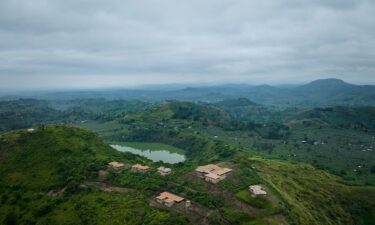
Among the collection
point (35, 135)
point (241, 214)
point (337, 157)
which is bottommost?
point (337, 157)

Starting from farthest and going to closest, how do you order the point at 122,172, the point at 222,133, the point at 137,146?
the point at 222,133 < the point at 137,146 < the point at 122,172

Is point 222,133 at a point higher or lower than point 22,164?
lower

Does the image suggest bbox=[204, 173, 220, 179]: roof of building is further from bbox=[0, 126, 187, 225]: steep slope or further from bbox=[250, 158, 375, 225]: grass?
bbox=[0, 126, 187, 225]: steep slope

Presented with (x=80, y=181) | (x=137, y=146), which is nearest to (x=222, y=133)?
(x=137, y=146)

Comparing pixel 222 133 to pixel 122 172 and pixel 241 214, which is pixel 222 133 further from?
pixel 241 214

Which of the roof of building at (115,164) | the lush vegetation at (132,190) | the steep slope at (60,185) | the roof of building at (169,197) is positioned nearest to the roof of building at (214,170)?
the lush vegetation at (132,190)

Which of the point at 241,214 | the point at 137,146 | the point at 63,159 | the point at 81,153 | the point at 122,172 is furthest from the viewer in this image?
the point at 137,146

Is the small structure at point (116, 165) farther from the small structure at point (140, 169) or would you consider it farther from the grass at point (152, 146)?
the grass at point (152, 146)

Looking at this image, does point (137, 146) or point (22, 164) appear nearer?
point (22, 164)
